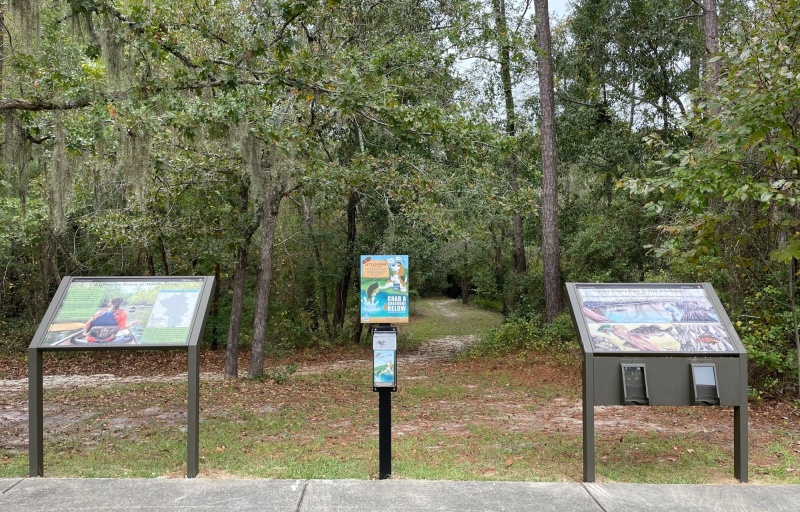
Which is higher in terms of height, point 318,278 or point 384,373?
point 318,278

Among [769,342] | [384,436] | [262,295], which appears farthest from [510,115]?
[384,436]

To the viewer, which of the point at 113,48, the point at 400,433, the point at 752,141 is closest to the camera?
the point at 752,141

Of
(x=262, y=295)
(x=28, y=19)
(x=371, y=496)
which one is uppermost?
(x=28, y=19)

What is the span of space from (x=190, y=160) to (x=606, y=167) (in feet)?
36.9

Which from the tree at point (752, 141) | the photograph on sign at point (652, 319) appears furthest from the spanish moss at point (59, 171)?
the tree at point (752, 141)

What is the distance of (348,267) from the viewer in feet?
64.6

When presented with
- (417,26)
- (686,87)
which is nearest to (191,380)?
(417,26)

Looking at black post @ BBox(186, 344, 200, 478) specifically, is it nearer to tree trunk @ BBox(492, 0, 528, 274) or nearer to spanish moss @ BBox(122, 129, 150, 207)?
spanish moss @ BBox(122, 129, 150, 207)

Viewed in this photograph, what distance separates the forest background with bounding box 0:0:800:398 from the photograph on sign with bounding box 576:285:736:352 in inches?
67.9

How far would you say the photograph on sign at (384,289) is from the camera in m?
4.90

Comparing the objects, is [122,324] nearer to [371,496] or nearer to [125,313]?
[125,313]

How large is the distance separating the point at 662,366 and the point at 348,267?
50.0 ft

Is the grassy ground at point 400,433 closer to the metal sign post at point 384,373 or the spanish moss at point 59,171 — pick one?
the metal sign post at point 384,373

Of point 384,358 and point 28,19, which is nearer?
point 384,358
